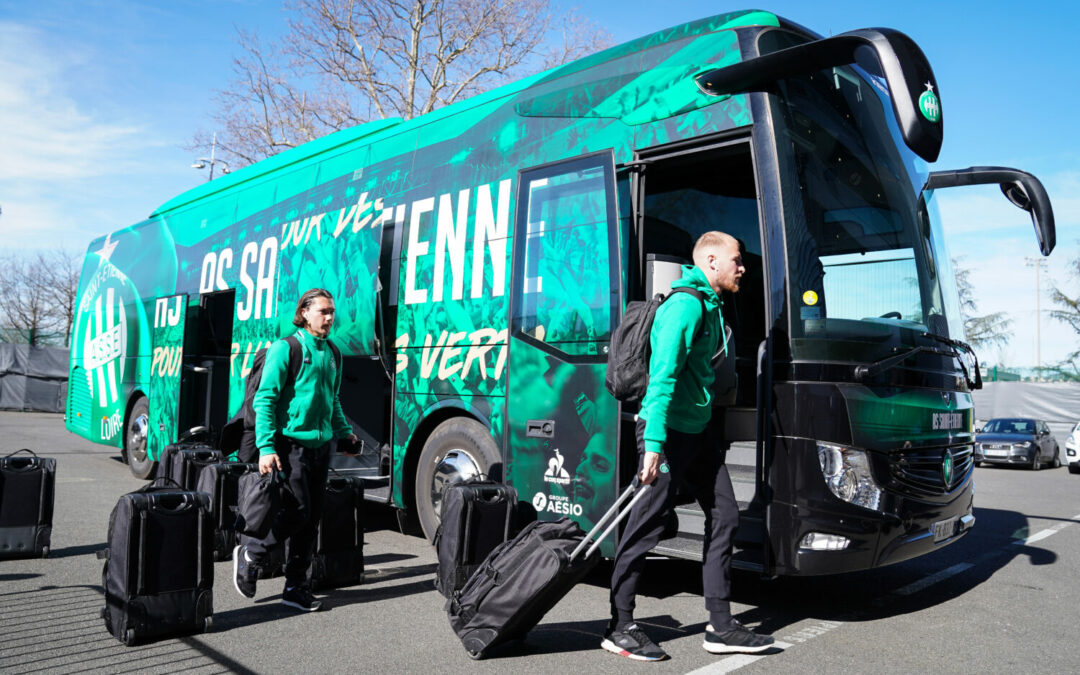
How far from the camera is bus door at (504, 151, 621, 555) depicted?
215 inches

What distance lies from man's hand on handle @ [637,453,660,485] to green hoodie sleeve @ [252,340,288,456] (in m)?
2.30

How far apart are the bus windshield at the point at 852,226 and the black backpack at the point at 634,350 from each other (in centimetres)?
87

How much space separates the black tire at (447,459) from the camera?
20.4ft

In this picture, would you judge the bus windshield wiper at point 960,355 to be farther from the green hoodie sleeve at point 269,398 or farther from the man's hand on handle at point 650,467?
the green hoodie sleeve at point 269,398

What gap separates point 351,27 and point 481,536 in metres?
22.5

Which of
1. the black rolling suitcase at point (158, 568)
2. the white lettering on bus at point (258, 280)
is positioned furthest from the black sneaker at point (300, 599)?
the white lettering on bus at point (258, 280)

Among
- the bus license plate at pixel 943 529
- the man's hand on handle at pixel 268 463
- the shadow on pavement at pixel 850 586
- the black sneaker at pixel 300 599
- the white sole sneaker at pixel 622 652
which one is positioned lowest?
the shadow on pavement at pixel 850 586

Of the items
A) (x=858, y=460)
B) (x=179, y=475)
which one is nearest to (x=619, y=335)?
(x=858, y=460)

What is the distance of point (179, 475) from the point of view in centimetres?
793

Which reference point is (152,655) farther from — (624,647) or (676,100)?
(676,100)

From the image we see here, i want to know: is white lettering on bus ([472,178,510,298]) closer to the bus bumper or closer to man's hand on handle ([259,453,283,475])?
man's hand on handle ([259,453,283,475])

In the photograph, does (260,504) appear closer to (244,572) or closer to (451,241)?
(244,572)

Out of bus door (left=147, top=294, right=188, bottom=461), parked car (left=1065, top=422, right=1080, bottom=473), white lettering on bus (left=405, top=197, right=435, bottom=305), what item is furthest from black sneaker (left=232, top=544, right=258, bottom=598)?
parked car (left=1065, top=422, right=1080, bottom=473)

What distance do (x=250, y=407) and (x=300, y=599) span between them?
49.1 inches
